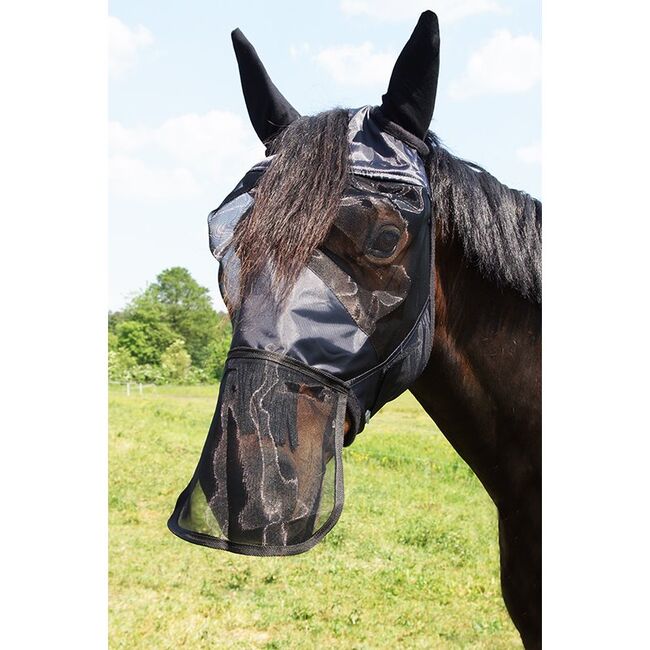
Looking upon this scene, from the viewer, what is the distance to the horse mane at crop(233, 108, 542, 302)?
166 cm

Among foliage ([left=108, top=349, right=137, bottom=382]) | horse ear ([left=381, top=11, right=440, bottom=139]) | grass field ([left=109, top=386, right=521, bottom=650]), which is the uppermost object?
horse ear ([left=381, top=11, right=440, bottom=139])

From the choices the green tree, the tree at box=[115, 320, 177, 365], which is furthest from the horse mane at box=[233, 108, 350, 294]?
the tree at box=[115, 320, 177, 365]

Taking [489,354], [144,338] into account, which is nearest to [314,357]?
[489,354]

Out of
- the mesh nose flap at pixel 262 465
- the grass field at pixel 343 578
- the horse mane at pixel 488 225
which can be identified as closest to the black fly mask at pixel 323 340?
the mesh nose flap at pixel 262 465

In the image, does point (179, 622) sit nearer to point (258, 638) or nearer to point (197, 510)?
point (258, 638)

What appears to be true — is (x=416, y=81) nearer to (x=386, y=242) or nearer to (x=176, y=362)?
(x=386, y=242)

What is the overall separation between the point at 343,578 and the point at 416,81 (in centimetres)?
444

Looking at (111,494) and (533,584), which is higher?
(533,584)

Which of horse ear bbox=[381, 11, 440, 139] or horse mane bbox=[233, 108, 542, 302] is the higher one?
horse ear bbox=[381, 11, 440, 139]

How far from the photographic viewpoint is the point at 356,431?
1756 millimetres

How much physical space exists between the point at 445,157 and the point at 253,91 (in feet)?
2.23

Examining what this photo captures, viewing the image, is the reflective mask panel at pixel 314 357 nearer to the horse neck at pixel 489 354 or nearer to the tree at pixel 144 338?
the horse neck at pixel 489 354

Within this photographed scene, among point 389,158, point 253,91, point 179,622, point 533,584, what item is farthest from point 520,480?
point 179,622

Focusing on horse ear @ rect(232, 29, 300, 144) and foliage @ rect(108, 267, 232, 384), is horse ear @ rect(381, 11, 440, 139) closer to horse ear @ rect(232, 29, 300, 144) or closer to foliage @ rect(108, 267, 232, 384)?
horse ear @ rect(232, 29, 300, 144)
